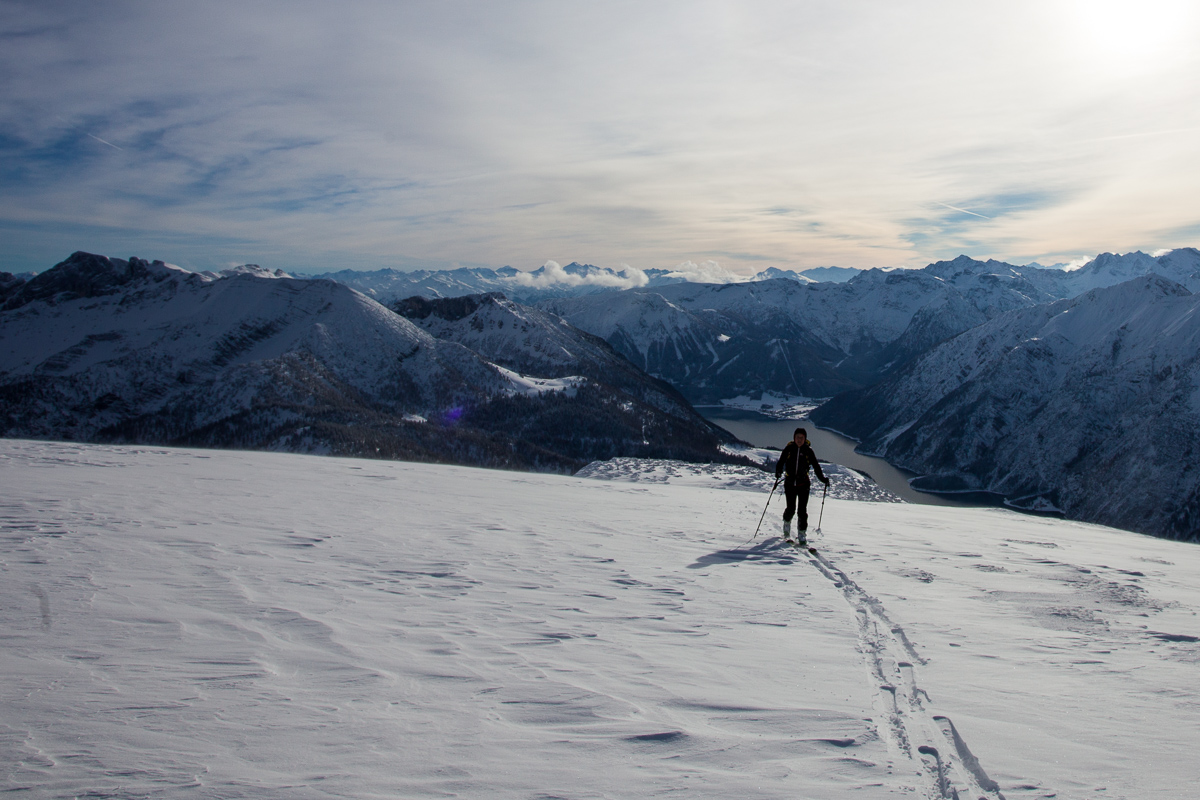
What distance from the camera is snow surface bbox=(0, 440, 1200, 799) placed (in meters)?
5.27

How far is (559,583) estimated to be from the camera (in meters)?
11.3

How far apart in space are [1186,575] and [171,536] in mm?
22447

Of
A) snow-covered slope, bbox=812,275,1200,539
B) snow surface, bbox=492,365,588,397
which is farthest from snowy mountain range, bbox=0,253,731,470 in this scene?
snow-covered slope, bbox=812,275,1200,539

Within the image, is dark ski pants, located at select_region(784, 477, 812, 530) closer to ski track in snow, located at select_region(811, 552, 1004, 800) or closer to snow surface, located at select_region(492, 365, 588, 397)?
ski track in snow, located at select_region(811, 552, 1004, 800)

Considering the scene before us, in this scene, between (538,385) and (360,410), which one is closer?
(360,410)

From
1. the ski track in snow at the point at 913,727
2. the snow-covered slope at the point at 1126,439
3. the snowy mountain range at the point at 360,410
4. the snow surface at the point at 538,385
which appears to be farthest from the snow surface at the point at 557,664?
the snow surface at the point at 538,385

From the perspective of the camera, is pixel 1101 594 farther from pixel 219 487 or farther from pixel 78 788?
pixel 219 487

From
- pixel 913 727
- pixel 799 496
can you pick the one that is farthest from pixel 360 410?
pixel 913 727

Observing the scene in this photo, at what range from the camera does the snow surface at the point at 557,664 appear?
527cm

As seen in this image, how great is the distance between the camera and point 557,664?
24.9ft

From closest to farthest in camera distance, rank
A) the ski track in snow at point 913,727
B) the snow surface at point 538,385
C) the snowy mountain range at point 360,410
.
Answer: the ski track in snow at point 913,727
the snowy mountain range at point 360,410
the snow surface at point 538,385

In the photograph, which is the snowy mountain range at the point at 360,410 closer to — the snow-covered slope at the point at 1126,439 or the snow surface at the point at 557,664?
the snow-covered slope at the point at 1126,439

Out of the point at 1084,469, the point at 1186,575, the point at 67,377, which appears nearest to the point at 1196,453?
the point at 1084,469

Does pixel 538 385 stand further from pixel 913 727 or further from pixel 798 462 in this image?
pixel 913 727
